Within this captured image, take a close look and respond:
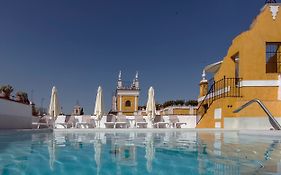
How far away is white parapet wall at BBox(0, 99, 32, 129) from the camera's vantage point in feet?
41.9

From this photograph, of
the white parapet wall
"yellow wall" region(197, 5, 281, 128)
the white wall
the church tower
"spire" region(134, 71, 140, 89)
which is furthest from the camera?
"spire" region(134, 71, 140, 89)

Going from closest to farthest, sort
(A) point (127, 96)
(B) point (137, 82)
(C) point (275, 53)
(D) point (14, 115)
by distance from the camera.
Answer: (D) point (14, 115)
(C) point (275, 53)
(A) point (127, 96)
(B) point (137, 82)

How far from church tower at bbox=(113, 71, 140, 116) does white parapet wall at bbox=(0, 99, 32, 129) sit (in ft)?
75.2

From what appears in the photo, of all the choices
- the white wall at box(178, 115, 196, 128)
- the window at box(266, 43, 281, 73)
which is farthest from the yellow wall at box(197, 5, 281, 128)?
the white wall at box(178, 115, 196, 128)

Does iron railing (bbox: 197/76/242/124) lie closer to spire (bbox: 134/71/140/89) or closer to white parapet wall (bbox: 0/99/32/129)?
white parapet wall (bbox: 0/99/32/129)

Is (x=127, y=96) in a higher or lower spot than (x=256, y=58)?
lower

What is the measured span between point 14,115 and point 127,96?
24960 mm

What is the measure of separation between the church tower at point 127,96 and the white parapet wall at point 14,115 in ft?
75.2

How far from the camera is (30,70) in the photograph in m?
21.9

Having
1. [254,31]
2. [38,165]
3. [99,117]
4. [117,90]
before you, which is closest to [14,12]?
[99,117]

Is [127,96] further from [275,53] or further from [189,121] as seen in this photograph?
[275,53]

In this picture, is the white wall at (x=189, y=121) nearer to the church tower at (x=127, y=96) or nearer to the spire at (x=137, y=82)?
the church tower at (x=127, y=96)

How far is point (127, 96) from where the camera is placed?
3841 centimetres

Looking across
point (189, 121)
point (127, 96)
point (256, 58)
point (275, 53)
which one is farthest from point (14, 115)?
point (127, 96)
